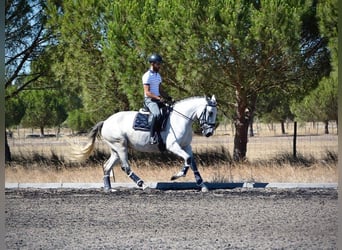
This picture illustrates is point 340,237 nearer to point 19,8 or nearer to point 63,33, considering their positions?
point 63,33

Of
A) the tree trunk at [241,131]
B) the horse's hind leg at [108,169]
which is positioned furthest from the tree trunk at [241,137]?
the horse's hind leg at [108,169]

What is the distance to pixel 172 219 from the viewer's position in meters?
7.40

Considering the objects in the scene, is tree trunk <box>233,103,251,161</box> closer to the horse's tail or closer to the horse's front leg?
the horse's front leg

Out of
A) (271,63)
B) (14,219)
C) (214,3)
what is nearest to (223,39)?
(214,3)

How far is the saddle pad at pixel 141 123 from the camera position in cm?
1023

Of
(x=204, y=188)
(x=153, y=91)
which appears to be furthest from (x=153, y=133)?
(x=204, y=188)

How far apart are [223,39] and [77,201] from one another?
4.16 metres

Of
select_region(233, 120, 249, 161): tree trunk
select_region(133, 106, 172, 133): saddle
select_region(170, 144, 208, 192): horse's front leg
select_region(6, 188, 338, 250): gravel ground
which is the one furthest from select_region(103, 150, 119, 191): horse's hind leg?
select_region(233, 120, 249, 161): tree trunk

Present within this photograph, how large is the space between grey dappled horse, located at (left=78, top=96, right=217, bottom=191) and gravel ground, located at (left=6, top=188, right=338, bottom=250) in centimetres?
41

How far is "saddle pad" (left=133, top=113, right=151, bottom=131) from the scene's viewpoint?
1023 centimetres

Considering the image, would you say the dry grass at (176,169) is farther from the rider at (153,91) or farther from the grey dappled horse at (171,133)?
the rider at (153,91)

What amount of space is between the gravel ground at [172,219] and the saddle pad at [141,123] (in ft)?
3.25

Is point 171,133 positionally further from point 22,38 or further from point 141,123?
point 22,38

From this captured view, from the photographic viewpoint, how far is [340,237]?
4242 mm
